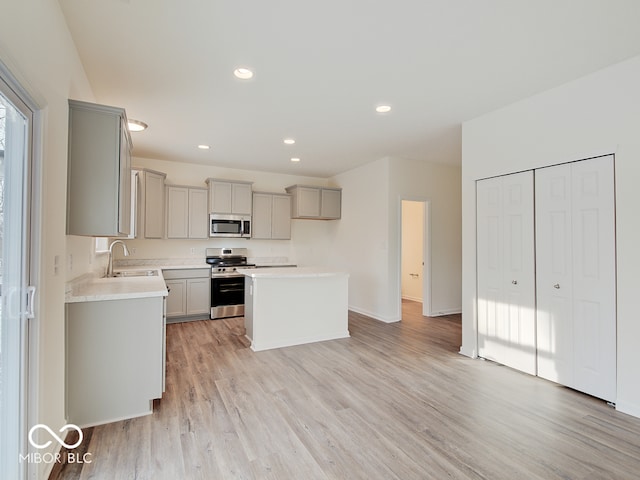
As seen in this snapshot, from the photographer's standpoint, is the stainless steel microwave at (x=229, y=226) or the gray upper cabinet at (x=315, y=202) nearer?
the stainless steel microwave at (x=229, y=226)

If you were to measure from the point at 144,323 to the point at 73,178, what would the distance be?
111 centimetres

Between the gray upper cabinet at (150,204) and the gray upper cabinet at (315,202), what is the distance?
7.45 ft

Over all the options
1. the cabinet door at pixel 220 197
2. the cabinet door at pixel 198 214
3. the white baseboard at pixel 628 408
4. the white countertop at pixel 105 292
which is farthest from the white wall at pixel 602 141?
the cabinet door at pixel 198 214

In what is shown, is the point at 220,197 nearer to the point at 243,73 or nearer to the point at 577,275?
the point at 243,73

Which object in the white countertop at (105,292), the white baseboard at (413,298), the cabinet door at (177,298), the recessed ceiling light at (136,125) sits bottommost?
the white baseboard at (413,298)

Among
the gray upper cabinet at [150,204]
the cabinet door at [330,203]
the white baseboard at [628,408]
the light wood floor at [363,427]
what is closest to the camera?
the light wood floor at [363,427]

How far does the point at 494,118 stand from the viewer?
132 inches

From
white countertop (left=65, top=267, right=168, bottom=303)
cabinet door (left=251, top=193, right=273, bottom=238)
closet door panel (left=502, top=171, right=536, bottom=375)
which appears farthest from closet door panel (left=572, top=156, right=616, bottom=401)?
cabinet door (left=251, top=193, right=273, bottom=238)

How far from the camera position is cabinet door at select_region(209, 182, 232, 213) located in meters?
5.50

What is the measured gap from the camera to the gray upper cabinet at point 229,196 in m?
5.50

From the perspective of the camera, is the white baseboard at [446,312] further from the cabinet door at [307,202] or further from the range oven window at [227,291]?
the range oven window at [227,291]

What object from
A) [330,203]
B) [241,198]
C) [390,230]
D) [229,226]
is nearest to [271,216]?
[241,198]

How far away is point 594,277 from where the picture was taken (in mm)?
2613

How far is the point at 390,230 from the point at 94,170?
3.95 meters
